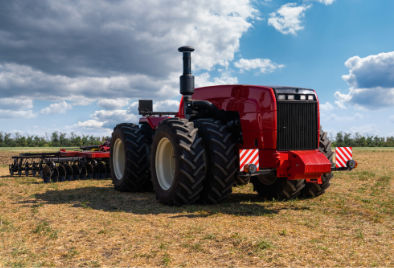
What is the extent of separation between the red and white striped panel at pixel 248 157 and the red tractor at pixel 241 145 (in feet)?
0.06

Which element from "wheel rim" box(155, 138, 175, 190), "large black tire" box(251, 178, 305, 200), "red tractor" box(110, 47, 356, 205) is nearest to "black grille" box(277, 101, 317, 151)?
"red tractor" box(110, 47, 356, 205)

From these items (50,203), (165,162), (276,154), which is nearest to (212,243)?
(276,154)

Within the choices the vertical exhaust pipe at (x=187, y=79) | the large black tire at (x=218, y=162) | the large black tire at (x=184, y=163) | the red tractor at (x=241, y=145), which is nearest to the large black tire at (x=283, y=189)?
the red tractor at (x=241, y=145)

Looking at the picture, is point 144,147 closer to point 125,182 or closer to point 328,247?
point 125,182

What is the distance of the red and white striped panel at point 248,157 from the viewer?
691cm

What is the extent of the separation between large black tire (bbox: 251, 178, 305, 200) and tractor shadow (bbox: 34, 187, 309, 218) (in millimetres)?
321

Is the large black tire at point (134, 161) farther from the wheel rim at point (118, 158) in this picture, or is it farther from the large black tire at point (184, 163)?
the large black tire at point (184, 163)

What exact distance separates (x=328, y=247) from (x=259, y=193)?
12.9 ft

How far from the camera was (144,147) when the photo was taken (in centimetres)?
988

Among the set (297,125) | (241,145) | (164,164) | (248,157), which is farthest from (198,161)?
(297,125)

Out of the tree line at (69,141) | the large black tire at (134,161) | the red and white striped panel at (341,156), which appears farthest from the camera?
the tree line at (69,141)

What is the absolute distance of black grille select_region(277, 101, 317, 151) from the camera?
7.44m

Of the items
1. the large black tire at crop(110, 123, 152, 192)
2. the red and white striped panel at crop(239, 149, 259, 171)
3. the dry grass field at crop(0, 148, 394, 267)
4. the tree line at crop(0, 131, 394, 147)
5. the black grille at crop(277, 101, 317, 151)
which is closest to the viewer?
the dry grass field at crop(0, 148, 394, 267)

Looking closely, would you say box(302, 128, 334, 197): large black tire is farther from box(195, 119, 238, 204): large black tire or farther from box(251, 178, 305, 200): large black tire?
box(195, 119, 238, 204): large black tire
